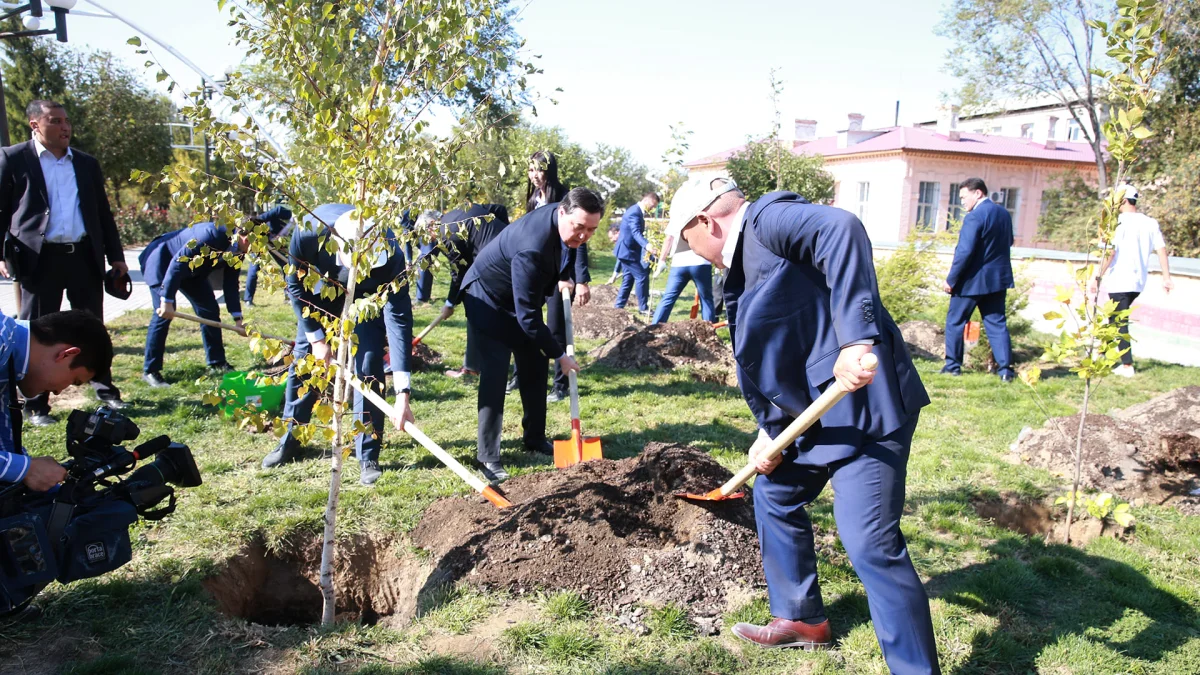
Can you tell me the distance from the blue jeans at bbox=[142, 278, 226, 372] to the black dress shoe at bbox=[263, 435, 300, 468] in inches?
95.4

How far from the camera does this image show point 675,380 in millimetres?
7523

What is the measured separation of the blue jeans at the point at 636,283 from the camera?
11.7 m

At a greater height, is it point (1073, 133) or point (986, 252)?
point (1073, 133)

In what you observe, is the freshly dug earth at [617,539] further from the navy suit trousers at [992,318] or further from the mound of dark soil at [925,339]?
the mound of dark soil at [925,339]

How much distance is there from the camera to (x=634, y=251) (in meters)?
11.6

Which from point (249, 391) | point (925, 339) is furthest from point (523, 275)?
point (925, 339)

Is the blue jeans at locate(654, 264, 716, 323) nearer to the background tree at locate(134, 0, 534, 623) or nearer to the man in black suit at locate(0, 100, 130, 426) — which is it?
the man in black suit at locate(0, 100, 130, 426)

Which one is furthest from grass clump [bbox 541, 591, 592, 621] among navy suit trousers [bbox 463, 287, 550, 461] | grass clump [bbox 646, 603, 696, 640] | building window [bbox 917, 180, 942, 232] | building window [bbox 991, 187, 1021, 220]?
building window [bbox 991, 187, 1021, 220]

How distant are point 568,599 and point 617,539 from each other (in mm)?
421

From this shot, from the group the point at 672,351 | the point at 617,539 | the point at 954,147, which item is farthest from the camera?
the point at 954,147

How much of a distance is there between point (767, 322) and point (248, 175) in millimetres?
1981

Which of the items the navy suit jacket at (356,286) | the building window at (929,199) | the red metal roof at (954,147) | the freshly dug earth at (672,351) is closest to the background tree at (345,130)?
the navy suit jacket at (356,286)

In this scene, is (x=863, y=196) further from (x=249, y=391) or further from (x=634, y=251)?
(x=249, y=391)

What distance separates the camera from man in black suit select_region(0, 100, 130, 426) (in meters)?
5.31
